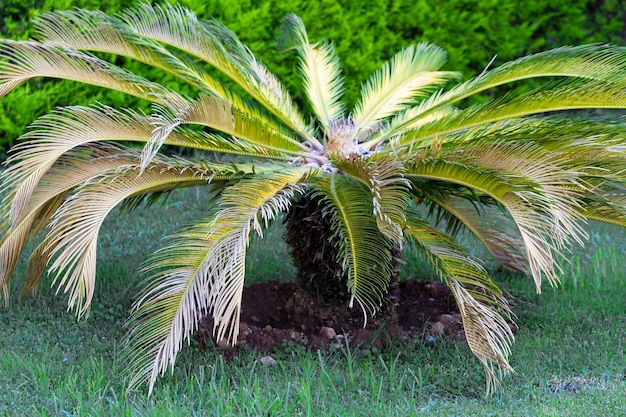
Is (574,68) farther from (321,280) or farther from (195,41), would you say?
(195,41)

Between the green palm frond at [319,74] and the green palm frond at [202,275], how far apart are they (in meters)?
1.14

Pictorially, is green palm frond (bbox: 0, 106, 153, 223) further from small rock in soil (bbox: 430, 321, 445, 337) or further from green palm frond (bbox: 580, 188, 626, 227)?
green palm frond (bbox: 580, 188, 626, 227)

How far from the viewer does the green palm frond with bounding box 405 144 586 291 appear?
3453 mm

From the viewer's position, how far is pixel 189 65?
14.7 ft

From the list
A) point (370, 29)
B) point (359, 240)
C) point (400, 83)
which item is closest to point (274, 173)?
point (359, 240)

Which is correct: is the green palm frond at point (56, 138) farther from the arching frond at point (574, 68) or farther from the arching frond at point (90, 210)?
the arching frond at point (574, 68)

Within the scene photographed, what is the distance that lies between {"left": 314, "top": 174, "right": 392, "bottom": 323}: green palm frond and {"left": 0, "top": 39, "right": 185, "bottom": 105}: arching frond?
2.83 feet

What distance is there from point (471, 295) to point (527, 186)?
21.5 inches

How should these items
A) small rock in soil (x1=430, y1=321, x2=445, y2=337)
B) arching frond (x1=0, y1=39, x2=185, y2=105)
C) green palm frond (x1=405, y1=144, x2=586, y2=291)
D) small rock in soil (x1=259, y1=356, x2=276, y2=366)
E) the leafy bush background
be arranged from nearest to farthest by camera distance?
green palm frond (x1=405, y1=144, x2=586, y2=291) → arching frond (x1=0, y1=39, x2=185, y2=105) → small rock in soil (x1=259, y1=356, x2=276, y2=366) → small rock in soil (x1=430, y1=321, x2=445, y2=337) → the leafy bush background

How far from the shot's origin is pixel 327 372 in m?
3.89

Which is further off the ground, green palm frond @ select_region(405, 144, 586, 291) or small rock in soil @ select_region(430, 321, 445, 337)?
green palm frond @ select_region(405, 144, 586, 291)

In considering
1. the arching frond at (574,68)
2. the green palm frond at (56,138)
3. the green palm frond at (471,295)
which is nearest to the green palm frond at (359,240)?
the green palm frond at (471,295)

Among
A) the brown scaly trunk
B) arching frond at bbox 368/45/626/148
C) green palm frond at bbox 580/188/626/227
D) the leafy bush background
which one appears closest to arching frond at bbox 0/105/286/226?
the brown scaly trunk

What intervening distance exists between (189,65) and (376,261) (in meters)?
1.48
